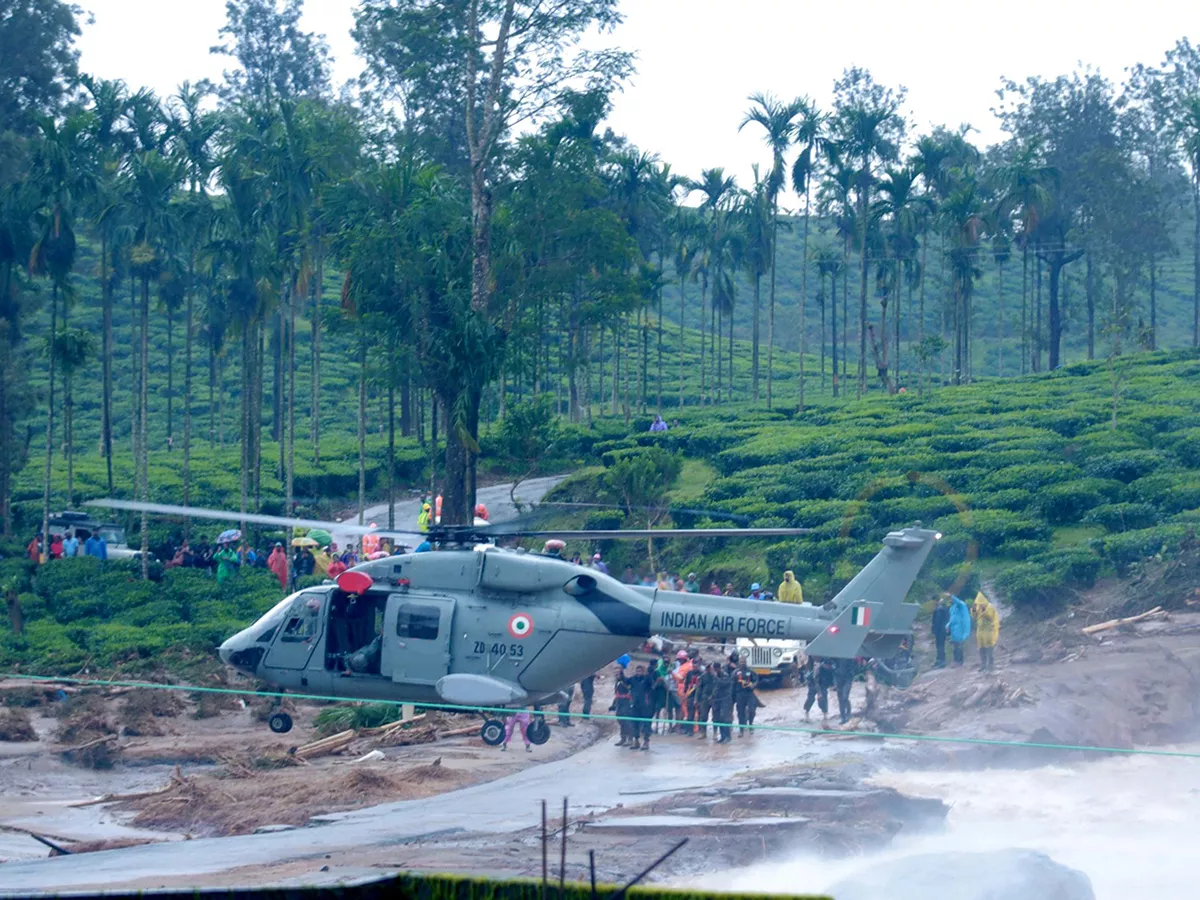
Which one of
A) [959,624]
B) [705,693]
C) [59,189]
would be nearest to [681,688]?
[705,693]

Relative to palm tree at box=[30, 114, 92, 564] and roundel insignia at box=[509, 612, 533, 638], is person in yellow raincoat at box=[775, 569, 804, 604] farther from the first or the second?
palm tree at box=[30, 114, 92, 564]

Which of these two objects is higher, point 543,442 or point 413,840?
point 543,442

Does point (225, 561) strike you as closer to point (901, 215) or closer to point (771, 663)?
point (771, 663)

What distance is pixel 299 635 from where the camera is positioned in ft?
54.6

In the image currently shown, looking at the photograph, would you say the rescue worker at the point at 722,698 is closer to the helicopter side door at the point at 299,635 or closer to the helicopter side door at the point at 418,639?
the helicopter side door at the point at 418,639

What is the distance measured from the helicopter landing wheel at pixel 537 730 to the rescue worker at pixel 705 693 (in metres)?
2.91

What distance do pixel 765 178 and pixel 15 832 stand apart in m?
42.3

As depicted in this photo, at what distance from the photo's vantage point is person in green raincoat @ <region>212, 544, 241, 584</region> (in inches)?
1224

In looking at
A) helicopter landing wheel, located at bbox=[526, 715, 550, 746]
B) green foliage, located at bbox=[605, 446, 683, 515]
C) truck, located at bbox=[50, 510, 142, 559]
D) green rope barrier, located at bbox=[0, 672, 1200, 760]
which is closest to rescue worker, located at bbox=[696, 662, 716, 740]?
green rope barrier, located at bbox=[0, 672, 1200, 760]

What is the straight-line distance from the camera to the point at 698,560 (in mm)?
31688

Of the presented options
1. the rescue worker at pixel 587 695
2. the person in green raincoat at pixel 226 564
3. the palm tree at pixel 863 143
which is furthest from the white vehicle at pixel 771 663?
the palm tree at pixel 863 143

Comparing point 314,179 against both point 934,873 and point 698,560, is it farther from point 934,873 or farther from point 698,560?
point 934,873

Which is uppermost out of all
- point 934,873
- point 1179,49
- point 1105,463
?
point 1179,49

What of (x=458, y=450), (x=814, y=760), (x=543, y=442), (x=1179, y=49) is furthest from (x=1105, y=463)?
(x=1179, y=49)
